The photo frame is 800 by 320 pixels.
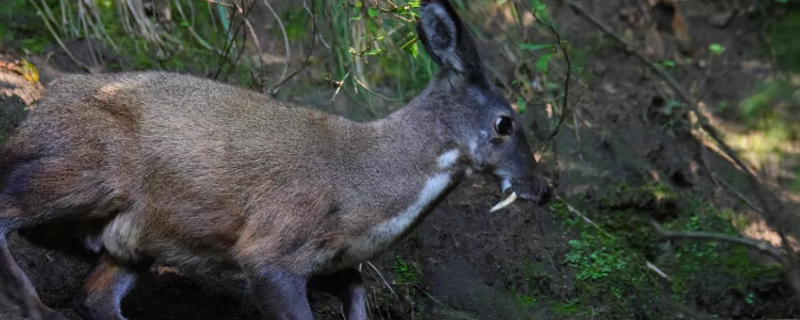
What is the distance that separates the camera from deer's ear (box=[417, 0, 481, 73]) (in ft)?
19.0

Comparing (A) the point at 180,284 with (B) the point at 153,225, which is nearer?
(B) the point at 153,225

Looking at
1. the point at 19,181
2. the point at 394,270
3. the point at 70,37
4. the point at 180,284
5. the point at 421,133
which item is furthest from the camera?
the point at 70,37

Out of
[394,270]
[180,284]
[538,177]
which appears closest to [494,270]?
[394,270]

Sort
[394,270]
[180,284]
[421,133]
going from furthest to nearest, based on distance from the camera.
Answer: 1. [394,270]
2. [180,284]
3. [421,133]

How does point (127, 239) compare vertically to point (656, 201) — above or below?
above

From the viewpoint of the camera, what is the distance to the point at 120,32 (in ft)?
27.3

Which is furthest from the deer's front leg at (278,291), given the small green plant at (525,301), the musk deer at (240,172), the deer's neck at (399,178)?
the small green plant at (525,301)

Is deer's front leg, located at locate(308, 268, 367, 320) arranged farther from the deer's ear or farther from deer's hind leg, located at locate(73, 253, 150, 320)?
the deer's ear

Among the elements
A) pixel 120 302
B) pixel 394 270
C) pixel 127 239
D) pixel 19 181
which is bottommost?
pixel 394 270

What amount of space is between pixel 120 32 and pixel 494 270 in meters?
3.53

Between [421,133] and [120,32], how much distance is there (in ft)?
11.5

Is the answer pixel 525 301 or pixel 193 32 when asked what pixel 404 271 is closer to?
pixel 525 301

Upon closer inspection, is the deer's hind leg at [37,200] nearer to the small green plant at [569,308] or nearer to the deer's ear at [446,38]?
the deer's ear at [446,38]

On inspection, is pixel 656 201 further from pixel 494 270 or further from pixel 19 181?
pixel 19 181
